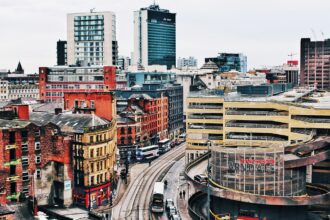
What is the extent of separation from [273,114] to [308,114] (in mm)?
10517

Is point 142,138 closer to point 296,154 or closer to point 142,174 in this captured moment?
point 142,174

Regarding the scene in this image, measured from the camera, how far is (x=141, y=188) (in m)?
143

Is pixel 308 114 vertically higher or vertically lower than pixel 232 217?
higher

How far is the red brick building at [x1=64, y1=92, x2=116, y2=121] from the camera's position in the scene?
138875mm

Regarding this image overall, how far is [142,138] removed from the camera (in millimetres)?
189375

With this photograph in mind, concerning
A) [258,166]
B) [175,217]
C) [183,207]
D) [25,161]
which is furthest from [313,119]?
[25,161]

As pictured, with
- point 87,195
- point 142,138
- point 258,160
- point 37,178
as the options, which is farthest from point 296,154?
point 142,138

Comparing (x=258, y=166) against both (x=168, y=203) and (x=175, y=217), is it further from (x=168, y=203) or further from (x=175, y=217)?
(x=168, y=203)

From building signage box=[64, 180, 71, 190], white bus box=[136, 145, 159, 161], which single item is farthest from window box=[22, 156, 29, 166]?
white bus box=[136, 145, 159, 161]

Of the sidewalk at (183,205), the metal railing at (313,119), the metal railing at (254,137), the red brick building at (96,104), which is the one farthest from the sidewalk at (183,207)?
the metal railing at (313,119)

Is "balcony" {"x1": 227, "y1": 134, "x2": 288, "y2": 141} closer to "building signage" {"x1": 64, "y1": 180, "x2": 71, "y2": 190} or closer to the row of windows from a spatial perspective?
the row of windows

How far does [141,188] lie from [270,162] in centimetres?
4923

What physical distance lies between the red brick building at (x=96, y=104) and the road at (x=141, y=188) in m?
20.7

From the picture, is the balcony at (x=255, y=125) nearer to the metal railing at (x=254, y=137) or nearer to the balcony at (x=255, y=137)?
the balcony at (x=255, y=137)
